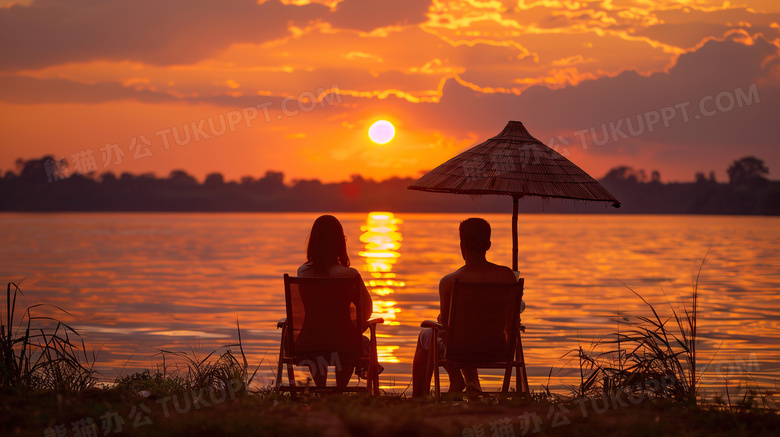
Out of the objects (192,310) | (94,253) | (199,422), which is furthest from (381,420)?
(94,253)

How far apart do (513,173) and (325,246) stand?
1.64 m

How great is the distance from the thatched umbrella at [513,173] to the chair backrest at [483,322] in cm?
Answer: 82

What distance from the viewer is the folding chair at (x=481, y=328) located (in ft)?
21.0

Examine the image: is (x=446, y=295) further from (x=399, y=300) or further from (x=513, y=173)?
(x=399, y=300)

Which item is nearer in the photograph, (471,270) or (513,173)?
(471,270)

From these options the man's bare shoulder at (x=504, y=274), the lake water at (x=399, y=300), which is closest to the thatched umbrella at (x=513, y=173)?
the man's bare shoulder at (x=504, y=274)

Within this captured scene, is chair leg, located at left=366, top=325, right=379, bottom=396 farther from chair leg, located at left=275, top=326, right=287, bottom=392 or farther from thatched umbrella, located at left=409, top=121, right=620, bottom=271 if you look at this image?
thatched umbrella, located at left=409, top=121, right=620, bottom=271

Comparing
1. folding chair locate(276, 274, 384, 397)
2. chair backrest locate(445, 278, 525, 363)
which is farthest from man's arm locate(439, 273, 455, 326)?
folding chair locate(276, 274, 384, 397)

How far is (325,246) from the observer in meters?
6.62

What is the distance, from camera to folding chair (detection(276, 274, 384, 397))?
6.51 meters

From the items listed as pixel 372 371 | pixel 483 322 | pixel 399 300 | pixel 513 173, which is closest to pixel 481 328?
pixel 483 322

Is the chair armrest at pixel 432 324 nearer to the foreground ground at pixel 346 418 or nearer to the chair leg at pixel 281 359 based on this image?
the foreground ground at pixel 346 418

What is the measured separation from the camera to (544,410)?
5.78 meters

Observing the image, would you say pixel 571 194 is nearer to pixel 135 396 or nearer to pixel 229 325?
pixel 135 396
